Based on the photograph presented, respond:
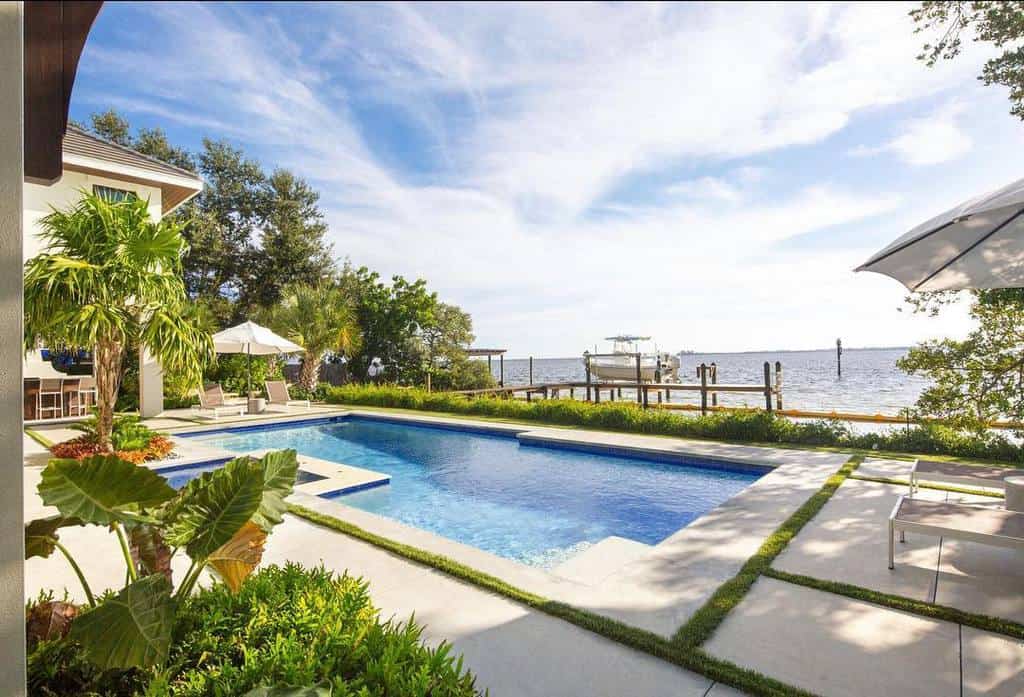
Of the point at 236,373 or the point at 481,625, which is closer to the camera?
the point at 481,625

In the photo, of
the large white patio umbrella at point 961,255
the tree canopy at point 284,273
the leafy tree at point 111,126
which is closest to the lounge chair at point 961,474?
the large white patio umbrella at point 961,255

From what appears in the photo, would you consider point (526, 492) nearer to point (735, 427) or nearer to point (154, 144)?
point (735, 427)

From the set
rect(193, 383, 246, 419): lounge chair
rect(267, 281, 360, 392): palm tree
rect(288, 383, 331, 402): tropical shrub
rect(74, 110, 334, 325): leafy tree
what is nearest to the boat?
rect(267, 281, 360, 392): palm tree

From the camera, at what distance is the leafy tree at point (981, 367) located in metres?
7.65

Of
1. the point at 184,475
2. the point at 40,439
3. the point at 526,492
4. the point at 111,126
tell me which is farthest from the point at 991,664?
the point at 111,126

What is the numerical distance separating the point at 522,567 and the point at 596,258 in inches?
989

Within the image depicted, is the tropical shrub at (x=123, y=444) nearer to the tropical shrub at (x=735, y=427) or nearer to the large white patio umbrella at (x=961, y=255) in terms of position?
the tropical shrub at (x=735, y=427)

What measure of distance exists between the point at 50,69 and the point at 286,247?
73.8 ft

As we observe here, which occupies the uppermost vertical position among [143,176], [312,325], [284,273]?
[143,176]

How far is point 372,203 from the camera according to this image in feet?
62.6

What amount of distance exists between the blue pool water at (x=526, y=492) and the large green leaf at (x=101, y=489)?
13.1 feet

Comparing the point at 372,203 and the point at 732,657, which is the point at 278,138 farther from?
the point at 732,657

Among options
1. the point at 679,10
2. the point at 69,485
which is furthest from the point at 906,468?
the point at 69,485

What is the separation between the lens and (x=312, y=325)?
1934cm
